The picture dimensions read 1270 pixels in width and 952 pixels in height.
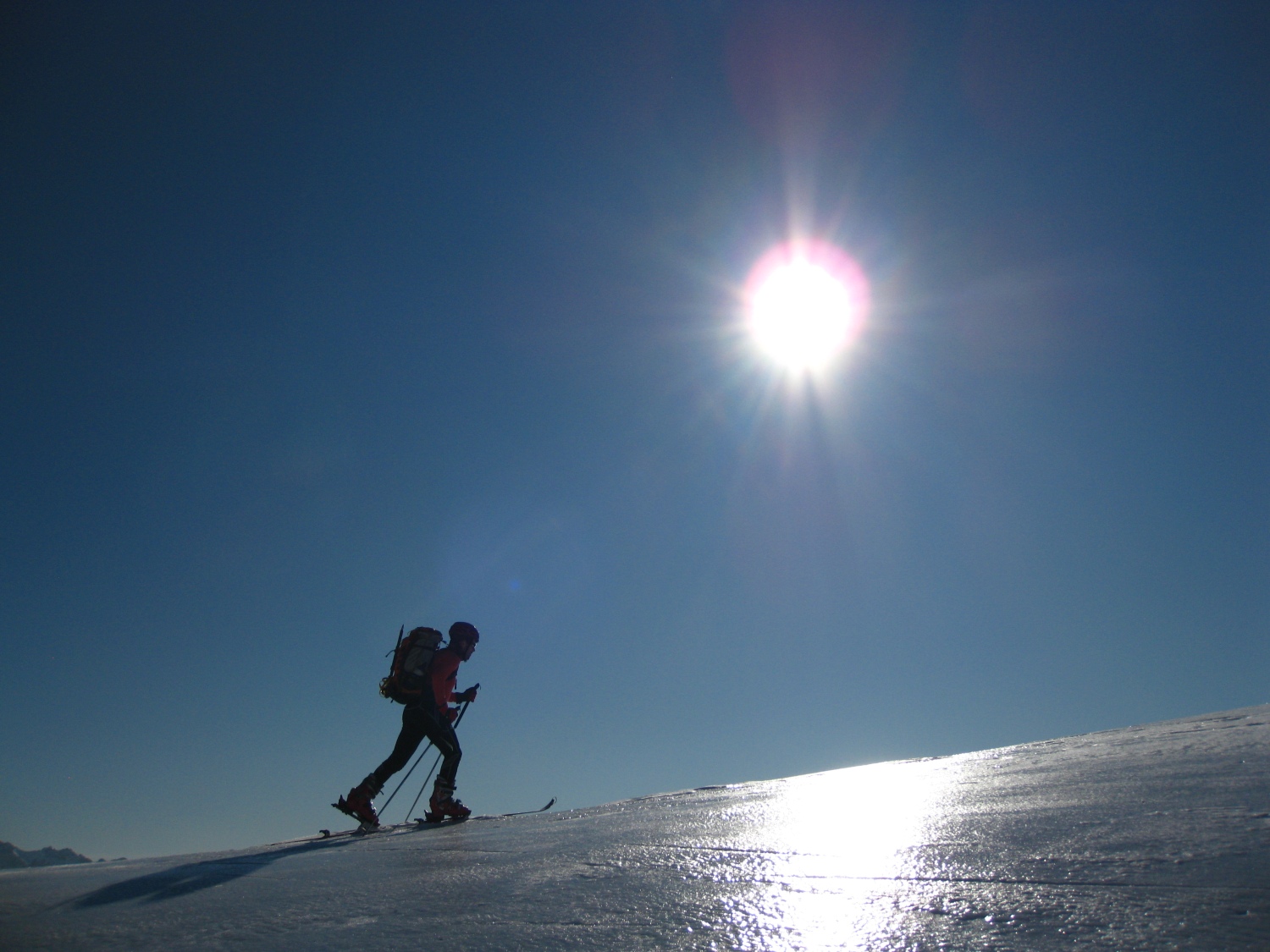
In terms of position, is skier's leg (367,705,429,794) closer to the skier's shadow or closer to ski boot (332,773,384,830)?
ski boot (332,773,384,830)

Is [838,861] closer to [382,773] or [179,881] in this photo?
[179,881]

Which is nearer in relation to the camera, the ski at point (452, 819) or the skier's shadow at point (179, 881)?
the skier's shadow at point (179, 881)

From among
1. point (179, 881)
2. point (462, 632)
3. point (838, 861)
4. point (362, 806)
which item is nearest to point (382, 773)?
point (362, 806)

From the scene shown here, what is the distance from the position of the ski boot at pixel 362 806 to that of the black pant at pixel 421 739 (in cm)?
20

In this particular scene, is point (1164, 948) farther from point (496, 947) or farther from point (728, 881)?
point (496, 947)

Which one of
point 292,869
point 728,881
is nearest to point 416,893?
point 728,881

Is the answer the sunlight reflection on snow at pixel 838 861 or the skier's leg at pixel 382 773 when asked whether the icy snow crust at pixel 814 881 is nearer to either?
the sunlight reflection on snow at pixel 838 861

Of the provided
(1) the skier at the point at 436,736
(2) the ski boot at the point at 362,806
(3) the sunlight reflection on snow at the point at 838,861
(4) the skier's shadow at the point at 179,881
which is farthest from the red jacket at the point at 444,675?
(3) the sunlight reflection on snow at the point at 838,861

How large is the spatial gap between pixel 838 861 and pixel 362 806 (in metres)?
6.24

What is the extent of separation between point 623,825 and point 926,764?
10.7 feet

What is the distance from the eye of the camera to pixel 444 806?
771 centimetres

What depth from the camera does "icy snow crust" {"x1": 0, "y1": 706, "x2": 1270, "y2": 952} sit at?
1843 millimetres

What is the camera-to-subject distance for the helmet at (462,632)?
8445 mm

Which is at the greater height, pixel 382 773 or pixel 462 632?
pixel 462 632
